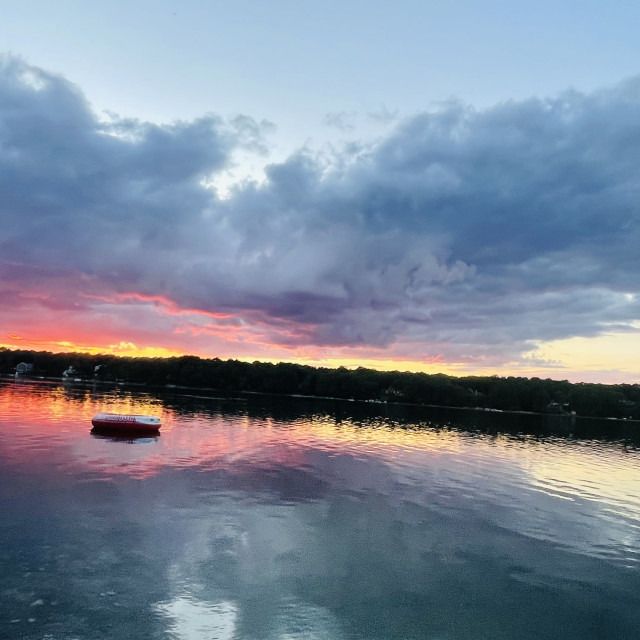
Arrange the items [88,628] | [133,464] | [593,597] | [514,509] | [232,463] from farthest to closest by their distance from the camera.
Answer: [232,463], [133,464], [514,509], [593,597], [88,628]

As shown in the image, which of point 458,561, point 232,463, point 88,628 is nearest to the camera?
point 88,628

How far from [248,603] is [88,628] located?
27.0ft

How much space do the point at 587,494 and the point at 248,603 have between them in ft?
193

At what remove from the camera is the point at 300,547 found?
1451 inches

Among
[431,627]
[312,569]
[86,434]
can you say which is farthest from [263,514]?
[86,434]

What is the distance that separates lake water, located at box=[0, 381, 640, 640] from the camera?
26.0 m

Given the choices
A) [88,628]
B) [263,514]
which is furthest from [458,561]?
[88,628]

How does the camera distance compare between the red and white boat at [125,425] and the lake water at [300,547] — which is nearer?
the lake water at [300,547]

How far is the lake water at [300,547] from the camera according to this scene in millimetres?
25953

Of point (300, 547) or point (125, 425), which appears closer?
point (300, 547)

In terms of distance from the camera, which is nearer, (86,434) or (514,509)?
(514,509)

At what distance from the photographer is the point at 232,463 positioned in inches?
2808

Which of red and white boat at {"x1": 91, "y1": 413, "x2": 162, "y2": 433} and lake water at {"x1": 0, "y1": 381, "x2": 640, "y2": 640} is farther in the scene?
red and white boat at {"x1": 91, "y1": 413, "x2": 162, "y2": 433}

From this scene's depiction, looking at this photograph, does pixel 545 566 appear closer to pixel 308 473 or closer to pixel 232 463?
pixel 308 473
